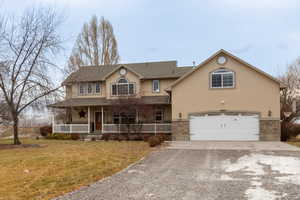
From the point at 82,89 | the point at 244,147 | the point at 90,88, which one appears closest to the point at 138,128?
the point at 90,88

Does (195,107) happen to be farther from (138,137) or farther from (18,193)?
(18,193)

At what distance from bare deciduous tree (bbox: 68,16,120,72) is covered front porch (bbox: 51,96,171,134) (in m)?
11.3

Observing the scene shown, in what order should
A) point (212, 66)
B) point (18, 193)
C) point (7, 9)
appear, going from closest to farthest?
1. point (18, 193)
2. point (7, 9)
3. point (212, 66)

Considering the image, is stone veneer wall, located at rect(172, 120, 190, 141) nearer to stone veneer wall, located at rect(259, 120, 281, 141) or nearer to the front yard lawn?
stone veneer wall, located at rect(259, 120, 281, 141)

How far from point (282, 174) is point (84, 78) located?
20.4 meters

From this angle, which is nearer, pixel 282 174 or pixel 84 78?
pixel 282 174

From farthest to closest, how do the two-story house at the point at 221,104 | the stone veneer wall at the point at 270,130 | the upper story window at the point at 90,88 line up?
1. the upper story window at the point at 90,88
2. the two-story house at the point at 221,104
3. the stone veneer wall at the point at 270,130

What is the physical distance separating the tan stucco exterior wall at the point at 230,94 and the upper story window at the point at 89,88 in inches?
350

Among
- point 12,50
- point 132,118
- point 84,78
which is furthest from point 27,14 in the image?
point 132,118

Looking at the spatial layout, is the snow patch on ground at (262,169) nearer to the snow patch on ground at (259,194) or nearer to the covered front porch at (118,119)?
the snow patch on ground at (259,194)

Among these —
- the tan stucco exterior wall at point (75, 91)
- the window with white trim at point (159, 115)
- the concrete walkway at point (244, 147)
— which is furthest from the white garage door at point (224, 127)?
the tan stucco exterior wall at point (75, 91)

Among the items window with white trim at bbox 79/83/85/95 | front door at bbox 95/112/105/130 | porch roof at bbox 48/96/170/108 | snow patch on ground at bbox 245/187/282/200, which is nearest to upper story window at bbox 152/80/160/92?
porch roof at bbox 48/96/170/108

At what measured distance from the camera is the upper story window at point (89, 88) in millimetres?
24583

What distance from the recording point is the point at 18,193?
248 inches
